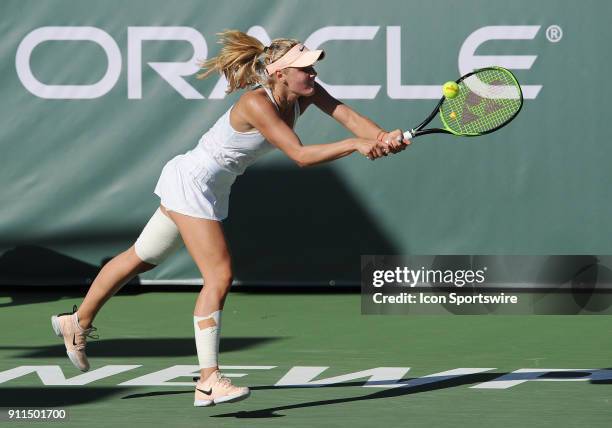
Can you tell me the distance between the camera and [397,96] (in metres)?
8.77

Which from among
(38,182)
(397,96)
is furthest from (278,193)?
(38,182)

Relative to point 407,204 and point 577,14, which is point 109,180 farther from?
point 577,14

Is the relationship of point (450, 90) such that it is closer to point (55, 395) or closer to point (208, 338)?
point (208, 338)

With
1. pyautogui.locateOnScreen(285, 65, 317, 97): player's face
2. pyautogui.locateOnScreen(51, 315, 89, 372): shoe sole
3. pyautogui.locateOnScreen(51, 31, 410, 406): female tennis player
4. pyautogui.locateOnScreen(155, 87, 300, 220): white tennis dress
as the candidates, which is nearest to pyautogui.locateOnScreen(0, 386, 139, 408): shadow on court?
pyautogui.locateOnScreen(51, 315, 89, 372): shoe sole

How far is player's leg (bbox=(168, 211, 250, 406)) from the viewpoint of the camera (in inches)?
207

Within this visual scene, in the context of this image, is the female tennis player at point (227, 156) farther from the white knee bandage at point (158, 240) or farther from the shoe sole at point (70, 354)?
the shoe sole at point (70, 354)

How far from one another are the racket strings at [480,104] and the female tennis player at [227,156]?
0.46m

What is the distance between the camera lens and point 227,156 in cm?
545

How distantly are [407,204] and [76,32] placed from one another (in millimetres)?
2446

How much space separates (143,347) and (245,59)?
6.71 feet

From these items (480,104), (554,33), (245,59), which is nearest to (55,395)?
(245,59)

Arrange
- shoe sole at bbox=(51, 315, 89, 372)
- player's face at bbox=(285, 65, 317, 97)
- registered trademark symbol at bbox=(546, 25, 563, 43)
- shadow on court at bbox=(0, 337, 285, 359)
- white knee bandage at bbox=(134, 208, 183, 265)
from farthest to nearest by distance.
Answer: registered trademark symbol at bbox=(546, 25, 563, 43)
shadow on court at bbox=(0, 337, 285, 359)
shoe sole at bbox=(51, 315, 89, 372)
white knee bandage at bbox=(134, 208, 183, 265)
player's face at bbox=(285, 65, 317, 97)

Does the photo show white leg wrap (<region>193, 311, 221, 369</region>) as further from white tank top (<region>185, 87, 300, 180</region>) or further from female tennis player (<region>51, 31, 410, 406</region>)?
white tank top (<region>185, 87, 300, 180</region>)

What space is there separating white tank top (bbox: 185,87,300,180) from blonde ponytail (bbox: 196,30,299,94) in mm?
89
